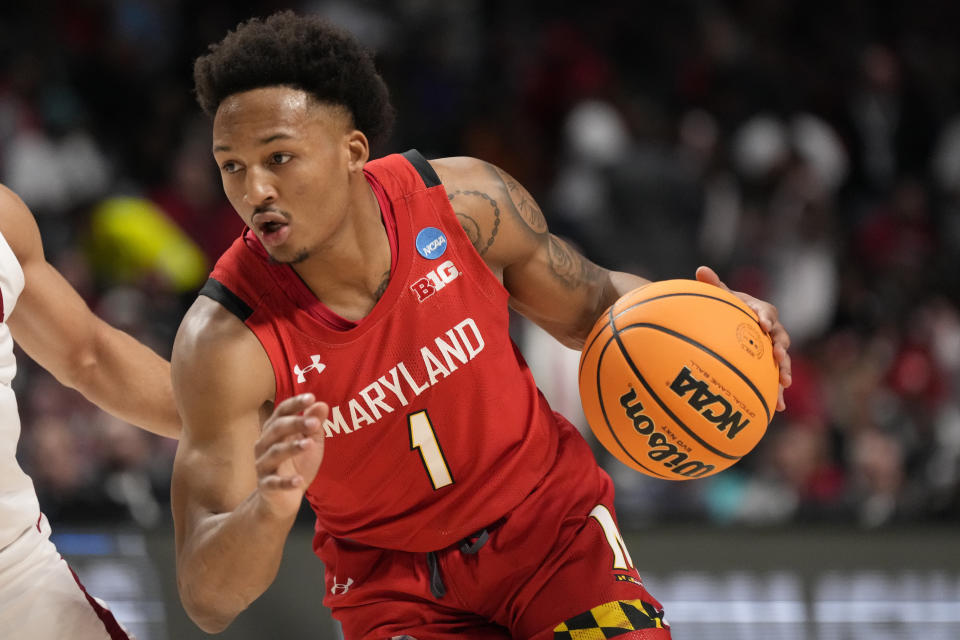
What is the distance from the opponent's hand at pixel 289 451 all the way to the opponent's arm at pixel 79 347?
97 centimetres

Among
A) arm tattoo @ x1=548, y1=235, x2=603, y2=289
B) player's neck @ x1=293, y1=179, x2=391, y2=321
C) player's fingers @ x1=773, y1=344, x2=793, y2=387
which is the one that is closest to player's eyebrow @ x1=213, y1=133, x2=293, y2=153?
player's neck @ x1=293, y1=179, x2=391, y2=321

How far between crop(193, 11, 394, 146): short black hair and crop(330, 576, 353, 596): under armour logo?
1147 millimetres

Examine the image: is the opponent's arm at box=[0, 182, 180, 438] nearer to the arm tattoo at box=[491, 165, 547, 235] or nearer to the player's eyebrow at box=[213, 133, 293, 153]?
the player's eyebrow at box=[213, 133, 293, 153]

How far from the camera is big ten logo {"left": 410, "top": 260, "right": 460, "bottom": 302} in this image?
3.00m

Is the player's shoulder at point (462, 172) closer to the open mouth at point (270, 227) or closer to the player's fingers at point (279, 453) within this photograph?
the open mouth at point (270, 227)

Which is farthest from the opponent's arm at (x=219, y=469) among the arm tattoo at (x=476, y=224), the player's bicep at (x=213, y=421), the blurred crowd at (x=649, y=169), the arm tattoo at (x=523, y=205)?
the blurred crowd at (x=649, y=169)

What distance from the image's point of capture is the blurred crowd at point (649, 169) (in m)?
6.42

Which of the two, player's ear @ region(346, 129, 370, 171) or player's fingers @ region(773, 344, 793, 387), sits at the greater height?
player's ear @ region(346, 129, 370, 171)

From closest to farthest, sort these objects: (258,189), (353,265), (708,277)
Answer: (258,189) → (353,265) → (708,277)

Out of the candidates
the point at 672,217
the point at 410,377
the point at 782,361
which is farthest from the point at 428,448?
the point at 672,217

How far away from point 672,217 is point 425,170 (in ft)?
17.4

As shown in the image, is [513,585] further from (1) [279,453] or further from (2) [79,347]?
(2) [79,347]

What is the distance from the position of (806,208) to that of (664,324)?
5489 millimetres

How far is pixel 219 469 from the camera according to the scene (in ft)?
9.08
